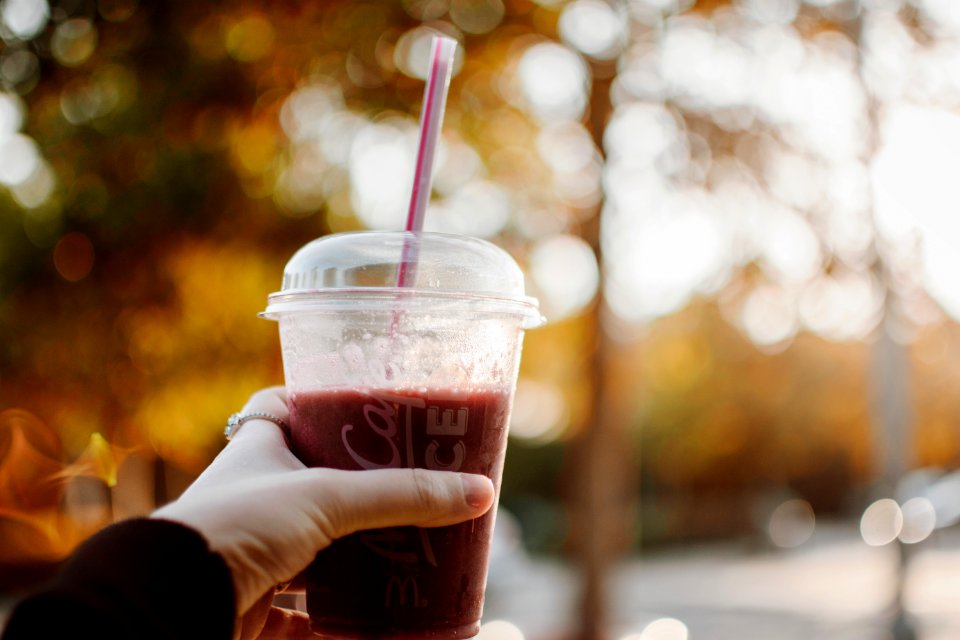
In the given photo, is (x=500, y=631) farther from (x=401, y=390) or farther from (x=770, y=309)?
(x=401, y=390)

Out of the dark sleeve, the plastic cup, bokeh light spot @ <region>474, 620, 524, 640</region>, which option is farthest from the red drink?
bokeh light spot @ <region>474, 620, 524, 640</region>

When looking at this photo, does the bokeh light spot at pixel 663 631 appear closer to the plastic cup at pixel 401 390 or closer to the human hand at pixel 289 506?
the plastic cup at pixel 401 390

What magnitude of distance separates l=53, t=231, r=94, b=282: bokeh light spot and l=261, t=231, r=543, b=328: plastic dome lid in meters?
5.50

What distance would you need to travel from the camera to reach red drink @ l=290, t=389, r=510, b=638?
1.58 meters

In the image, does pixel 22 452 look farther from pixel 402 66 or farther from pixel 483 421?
pixel 483 421

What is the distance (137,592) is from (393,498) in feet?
1.28

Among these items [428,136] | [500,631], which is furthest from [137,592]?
[500,631]

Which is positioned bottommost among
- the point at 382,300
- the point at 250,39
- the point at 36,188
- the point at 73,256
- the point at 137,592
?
the point at 137,592

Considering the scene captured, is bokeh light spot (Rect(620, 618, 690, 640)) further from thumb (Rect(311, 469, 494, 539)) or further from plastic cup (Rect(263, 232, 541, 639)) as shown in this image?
thumb (Rect(311, 469, 494, 539))

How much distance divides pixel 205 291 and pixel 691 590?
907 centimetres

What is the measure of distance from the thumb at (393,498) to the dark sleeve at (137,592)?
19 centimetres

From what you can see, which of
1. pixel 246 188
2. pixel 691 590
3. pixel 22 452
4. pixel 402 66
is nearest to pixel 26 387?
pixel 22 452

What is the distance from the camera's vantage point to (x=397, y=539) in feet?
5.16

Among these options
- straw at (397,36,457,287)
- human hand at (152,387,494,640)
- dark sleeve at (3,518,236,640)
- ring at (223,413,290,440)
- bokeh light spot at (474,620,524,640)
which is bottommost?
bokeh light spot at (474,620,524,640)
